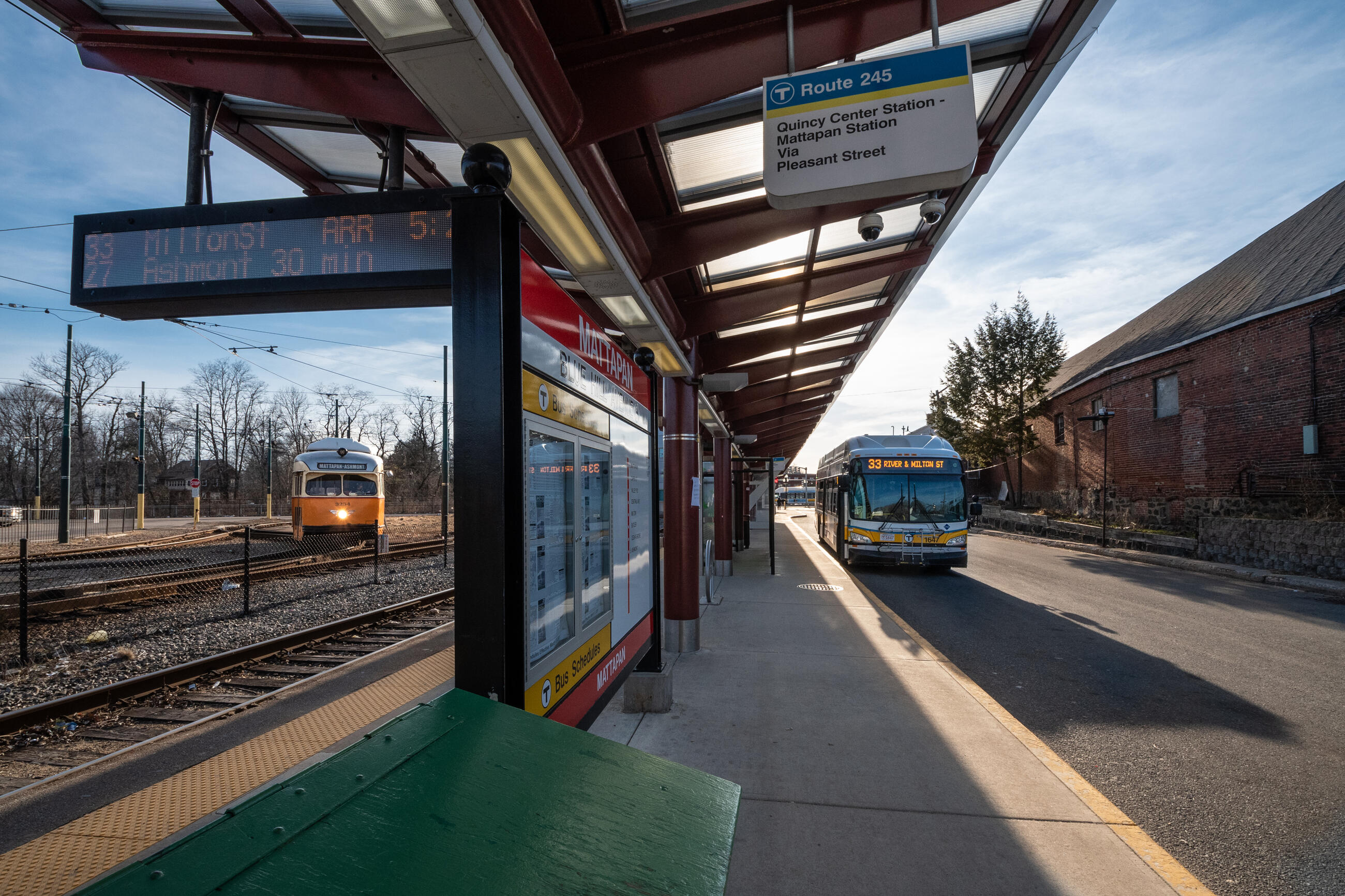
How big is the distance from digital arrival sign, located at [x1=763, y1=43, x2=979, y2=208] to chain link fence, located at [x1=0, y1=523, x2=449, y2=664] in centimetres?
857

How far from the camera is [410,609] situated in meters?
10.1

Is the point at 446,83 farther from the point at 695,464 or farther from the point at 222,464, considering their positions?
the point at 222,464

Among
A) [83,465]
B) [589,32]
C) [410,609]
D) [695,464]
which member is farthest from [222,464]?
[589,32]

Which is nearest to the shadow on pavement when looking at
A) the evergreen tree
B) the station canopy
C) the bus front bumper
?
the bus front bumper

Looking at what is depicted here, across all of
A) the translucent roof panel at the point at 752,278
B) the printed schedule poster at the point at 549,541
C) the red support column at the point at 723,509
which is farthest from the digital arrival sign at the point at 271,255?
the red support column at the point at 723,509

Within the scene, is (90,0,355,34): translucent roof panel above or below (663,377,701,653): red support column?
above

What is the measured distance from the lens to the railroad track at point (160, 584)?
9.09 m

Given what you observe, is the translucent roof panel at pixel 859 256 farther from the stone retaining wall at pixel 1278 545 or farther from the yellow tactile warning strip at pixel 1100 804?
the stone retaining wall at pixel 1278 545

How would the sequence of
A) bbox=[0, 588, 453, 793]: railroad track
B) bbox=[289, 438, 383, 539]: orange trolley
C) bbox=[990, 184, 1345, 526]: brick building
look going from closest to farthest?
bbox=[0, 588, 453, 793]: railroad track < bbox=[990, 184, 1345, 526]: brick building < bbox=[289, 438, 383, 539]: orange trolley

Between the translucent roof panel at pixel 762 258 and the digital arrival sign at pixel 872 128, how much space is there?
9.71 ft

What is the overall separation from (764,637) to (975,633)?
296 centimetres

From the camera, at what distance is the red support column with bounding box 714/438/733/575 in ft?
47.1

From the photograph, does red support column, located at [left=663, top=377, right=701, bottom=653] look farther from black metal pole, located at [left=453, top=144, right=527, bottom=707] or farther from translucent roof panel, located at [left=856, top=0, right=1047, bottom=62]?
black metal pole, located at [left=453, top=144, right=527, bottom=707]

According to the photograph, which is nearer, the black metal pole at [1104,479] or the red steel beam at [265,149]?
the red steel beam at [265,149]
